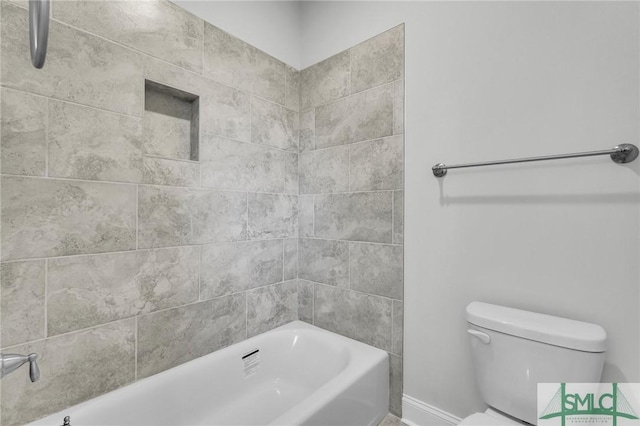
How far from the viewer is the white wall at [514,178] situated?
107cm

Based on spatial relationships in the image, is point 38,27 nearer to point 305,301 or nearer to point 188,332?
point 188,332

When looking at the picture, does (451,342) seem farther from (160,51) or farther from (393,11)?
(160,51)

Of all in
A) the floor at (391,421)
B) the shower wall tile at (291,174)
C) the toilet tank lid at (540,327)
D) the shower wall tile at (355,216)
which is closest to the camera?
the toilet tank lid at (540,327)

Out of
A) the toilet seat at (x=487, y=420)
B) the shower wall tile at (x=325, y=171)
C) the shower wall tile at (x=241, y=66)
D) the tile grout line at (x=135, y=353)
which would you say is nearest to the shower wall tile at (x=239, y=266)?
the tile grout line at (x=135, y=353)

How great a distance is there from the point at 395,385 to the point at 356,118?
1.53 m

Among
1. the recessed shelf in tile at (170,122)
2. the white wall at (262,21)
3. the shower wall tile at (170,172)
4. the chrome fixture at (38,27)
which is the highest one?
the white wall at (262,21)

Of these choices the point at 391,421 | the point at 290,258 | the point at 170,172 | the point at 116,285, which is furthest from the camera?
the point at 290,258

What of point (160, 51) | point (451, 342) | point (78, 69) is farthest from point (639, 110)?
point (78, 69)

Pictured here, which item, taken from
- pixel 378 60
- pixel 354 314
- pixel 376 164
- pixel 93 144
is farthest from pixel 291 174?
pixel 93 144

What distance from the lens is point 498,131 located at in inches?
52.1

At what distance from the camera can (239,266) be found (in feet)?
5.74

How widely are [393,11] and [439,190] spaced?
1.03m

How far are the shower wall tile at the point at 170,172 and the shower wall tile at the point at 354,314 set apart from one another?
3.39 ft

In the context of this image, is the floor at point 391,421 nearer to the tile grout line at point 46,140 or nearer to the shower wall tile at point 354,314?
the shower wall tile at point 354,314
